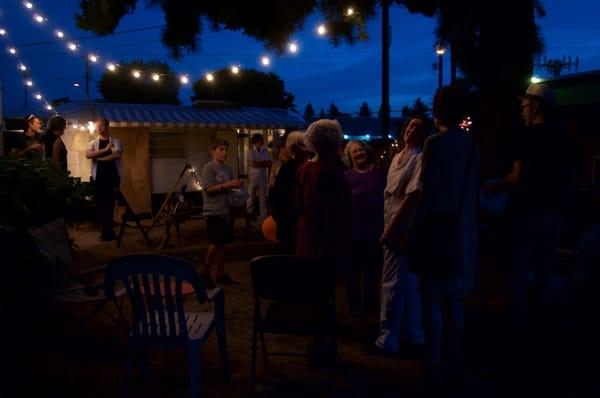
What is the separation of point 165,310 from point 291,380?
3.31ft

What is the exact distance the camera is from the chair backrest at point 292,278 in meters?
3.56

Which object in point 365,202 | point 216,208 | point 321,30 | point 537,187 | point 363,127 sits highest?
point 363,127

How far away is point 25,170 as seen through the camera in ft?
15.4

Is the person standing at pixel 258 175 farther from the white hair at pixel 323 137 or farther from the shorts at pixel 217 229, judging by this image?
the white hair at pixel 323 137

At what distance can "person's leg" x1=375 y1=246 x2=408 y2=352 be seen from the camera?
14.2 feet

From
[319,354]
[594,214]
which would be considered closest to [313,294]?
[319,354]

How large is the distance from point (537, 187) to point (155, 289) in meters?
2.80

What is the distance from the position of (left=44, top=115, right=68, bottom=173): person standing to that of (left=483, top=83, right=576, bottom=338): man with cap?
6915 mm

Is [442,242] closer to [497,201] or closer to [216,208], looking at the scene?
[497,201]

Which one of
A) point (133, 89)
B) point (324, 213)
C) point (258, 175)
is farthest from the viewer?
point (133, 89)

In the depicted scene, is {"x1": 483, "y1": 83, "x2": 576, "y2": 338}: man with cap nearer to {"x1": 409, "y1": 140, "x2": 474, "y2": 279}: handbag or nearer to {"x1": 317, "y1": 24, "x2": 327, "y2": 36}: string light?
{"x1": 409, "y1": 140, "x2": 474, "y2": 279}: handbag

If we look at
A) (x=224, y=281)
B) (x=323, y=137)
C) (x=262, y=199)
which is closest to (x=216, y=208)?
(x=224, y=281)

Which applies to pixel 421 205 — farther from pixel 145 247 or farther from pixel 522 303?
pixel 145 247

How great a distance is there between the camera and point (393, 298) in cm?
435
